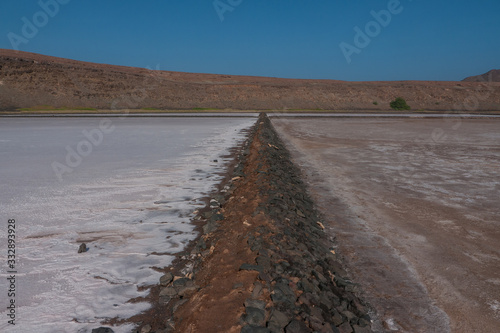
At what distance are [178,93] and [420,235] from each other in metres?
74.7

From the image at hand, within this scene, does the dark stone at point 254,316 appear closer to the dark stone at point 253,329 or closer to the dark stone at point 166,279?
the dark stone at point 253,329

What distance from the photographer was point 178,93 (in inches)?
3027

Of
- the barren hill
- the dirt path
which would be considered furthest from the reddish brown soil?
the barren hill

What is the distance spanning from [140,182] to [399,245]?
5.78m

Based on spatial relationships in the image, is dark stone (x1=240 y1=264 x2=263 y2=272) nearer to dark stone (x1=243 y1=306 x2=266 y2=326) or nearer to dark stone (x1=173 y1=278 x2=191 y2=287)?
dark stone (x1=173 y1=278 x2=191 y2=287)

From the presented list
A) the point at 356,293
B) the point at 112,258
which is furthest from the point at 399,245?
the point at 112,258

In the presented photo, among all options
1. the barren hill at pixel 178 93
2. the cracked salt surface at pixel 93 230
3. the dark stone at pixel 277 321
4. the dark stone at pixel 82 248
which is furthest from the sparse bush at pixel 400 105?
the dark stone at pixel 277 321

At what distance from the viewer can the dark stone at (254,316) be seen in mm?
2932

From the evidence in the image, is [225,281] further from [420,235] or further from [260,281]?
[420,235]

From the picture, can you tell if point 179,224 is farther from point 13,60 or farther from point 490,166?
point 13,60

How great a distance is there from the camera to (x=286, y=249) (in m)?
4.39

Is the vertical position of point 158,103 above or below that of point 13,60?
below

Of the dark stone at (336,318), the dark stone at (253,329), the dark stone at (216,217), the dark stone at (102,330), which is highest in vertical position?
the dark stone at (253,329)

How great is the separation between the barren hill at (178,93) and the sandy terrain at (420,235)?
62.3 meters
